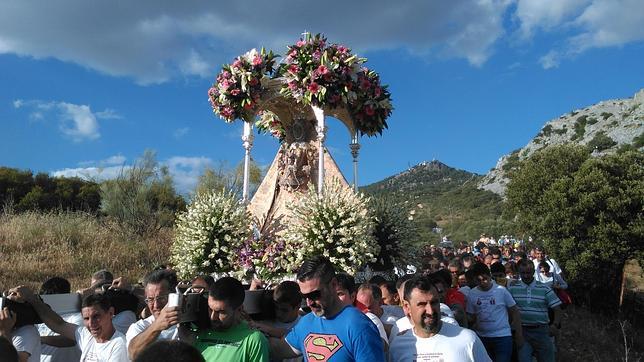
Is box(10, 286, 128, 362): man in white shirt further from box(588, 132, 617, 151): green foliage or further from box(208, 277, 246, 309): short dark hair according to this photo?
box(588, 132, 617, 151): green foliage

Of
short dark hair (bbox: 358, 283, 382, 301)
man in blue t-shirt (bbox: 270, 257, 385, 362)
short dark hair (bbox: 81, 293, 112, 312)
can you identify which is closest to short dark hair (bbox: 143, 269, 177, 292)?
short dark hair (bbox: 81, 293, 112, 312)

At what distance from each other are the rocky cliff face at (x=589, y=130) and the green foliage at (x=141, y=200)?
43895 mm

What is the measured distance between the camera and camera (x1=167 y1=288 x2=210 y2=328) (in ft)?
10.8

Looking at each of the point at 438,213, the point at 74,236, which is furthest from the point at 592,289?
the point at 438,213

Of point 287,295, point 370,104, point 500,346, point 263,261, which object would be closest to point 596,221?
point 370,104

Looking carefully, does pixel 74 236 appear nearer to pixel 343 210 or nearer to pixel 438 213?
pixel 343 210

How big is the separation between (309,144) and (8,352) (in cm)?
849

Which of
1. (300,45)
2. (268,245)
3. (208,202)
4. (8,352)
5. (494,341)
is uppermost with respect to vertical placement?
(300,45)

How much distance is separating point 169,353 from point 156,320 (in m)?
1.60

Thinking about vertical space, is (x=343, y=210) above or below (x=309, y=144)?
below

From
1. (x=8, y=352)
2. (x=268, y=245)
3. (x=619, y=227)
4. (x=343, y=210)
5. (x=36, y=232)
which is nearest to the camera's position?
(x=8, y=352)

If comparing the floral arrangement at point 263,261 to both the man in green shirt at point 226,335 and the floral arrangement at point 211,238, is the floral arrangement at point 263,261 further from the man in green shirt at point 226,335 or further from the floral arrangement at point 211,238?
the man in green shirt at point 226,335

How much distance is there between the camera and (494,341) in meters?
6.79

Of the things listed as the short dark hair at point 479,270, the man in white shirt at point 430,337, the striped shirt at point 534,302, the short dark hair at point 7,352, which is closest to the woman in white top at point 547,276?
the striped shirt at point 534,302
